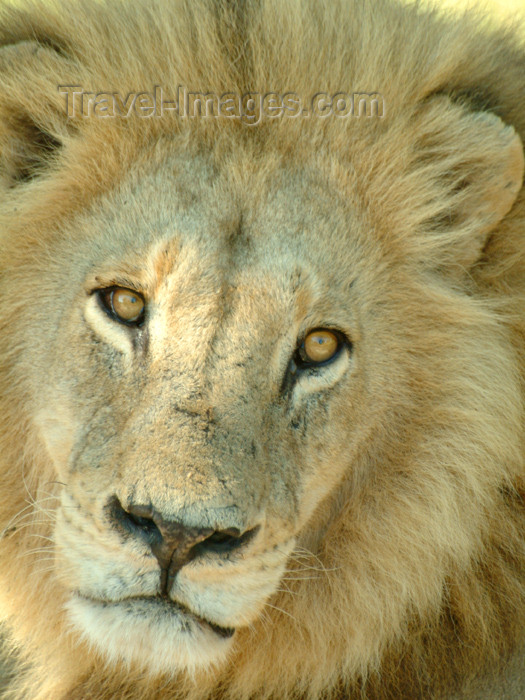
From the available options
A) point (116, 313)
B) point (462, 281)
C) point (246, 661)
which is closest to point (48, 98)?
point (116, 313)

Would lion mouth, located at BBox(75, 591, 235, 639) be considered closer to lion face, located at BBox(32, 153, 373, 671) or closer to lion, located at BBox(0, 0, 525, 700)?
lion face, located at BBox(32, 153, 373, 671)

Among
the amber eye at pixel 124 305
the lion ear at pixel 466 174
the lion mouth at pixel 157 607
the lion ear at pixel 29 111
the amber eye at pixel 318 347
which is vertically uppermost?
the lion ear at pixel 29 111

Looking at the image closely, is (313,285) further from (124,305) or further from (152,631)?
(152,631)

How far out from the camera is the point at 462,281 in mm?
3309

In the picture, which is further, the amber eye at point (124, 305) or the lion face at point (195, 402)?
the amber eye at point (124, 305)

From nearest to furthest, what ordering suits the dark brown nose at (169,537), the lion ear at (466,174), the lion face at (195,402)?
the dark brown nose at (169,537)
the lion face at (195,402)
the lion ear at (466,174)

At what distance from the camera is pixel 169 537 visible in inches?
94.5

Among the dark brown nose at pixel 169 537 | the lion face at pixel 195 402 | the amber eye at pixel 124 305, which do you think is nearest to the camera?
the dark brown nose at pixel 169 537

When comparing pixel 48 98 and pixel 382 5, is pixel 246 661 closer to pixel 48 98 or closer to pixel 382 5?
pixel 48 98

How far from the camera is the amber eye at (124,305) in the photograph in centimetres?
291

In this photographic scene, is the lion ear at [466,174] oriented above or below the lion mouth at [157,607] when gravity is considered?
above

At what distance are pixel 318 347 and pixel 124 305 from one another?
0.66 meters

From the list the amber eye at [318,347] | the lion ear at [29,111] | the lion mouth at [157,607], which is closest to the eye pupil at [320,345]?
the amber eye at [318,347]

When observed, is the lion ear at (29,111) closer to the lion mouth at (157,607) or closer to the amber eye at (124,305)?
the amber eye at (124,305)
